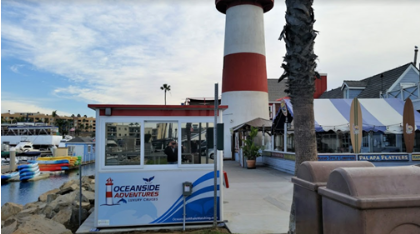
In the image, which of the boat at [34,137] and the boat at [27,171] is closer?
the boat at [27,171]

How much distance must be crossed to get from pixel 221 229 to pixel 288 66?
3.82 meters

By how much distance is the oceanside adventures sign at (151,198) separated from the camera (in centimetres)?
750

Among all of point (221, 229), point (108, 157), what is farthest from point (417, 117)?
point (108, 157)

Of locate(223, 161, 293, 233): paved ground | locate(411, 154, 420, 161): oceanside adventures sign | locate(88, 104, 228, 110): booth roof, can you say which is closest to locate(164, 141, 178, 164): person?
locate(88, 104, 228, 110): booth roof

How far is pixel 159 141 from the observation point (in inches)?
307

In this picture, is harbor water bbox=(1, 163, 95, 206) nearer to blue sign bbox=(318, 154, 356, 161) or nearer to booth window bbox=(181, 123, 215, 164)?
blue sign bbox=(318, 154, 356, 161)

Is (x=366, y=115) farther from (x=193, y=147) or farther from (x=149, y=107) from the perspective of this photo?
(x=149, y=107)

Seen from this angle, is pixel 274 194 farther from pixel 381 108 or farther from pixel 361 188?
pixel 381 108

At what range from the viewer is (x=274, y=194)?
1160 cm

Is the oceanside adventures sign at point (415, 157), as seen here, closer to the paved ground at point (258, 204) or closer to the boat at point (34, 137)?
the paved ground at point (258, 204)

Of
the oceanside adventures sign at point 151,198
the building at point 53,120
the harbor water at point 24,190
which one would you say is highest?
the building at point 53,120

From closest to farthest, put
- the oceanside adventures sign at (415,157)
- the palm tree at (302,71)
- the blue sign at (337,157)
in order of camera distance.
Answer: the palm tree at (302,71)
the blue sign at (337,157)
the oceanside adventures sign at (415,157)

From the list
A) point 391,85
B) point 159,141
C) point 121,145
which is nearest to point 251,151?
point 391,85

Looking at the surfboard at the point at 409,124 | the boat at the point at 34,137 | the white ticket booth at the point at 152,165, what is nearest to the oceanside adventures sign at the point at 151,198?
the white ticket booth at the point at 152,165
